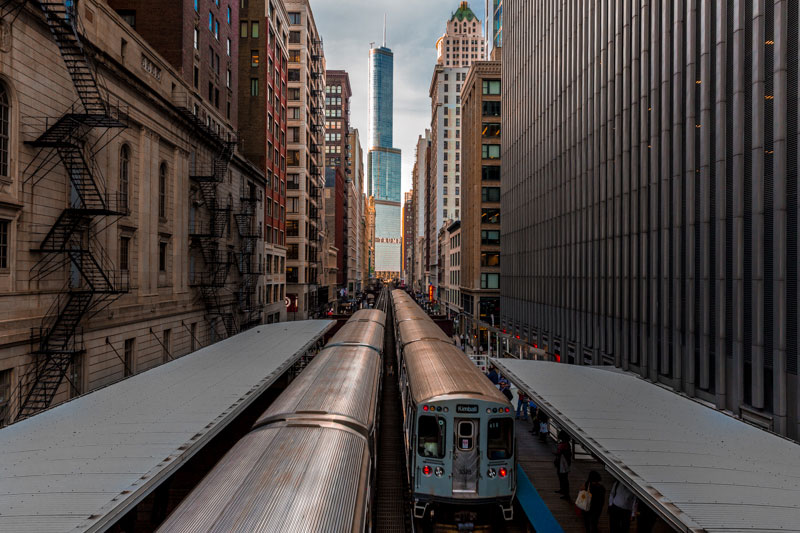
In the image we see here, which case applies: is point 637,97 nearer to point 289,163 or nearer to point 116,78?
point 116,78

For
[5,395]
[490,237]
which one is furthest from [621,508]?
[490,237]

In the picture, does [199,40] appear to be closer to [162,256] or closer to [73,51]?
[162,256]

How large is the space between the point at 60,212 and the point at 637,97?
2562cm

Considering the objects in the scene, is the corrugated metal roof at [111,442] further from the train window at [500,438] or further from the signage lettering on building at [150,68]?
the signage lettering on building at [150,68]

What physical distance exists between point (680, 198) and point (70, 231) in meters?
Result: 23.9

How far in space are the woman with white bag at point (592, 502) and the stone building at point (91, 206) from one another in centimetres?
1677

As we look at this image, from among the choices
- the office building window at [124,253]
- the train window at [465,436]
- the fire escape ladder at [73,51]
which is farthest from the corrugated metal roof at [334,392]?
the fire escape ladder at [73,51]

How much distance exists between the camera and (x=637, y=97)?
72.9ft

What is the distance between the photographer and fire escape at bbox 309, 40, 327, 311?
223 ft

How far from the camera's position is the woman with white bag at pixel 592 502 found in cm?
1162

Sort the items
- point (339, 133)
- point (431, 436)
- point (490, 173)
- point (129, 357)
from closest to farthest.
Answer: point (431, 436), point (129, 357), point (490, 173), point (339, 133)

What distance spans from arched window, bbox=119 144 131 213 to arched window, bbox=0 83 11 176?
6057 mm

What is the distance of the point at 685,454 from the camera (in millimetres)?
9422

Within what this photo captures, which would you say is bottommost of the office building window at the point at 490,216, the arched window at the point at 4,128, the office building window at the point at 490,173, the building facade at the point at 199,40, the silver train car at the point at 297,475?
the silver train car at the point at 297,475
